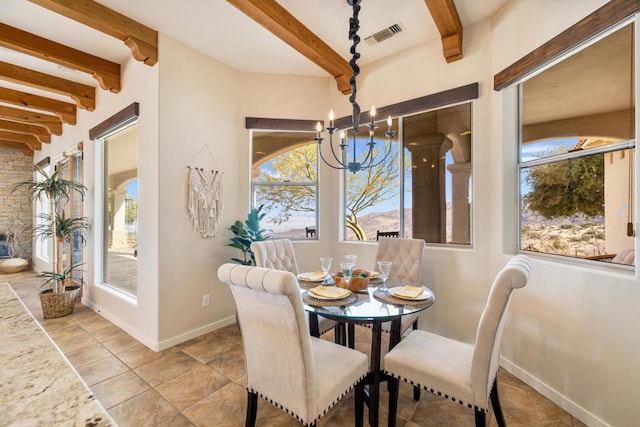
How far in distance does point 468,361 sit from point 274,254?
5.93 feet

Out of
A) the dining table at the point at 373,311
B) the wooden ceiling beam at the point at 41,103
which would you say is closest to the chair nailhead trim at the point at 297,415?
the dining table at the point at 373,311

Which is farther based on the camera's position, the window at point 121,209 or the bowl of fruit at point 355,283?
the window at point 121,209

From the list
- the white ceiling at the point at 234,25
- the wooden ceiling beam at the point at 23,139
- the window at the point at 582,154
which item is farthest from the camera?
the wooden ceiling beam at the point at 23,139

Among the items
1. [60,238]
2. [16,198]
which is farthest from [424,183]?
[16,198]

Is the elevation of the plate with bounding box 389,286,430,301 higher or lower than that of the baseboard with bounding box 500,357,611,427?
higher

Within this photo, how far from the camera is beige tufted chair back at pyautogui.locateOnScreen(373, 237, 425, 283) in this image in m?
2.63

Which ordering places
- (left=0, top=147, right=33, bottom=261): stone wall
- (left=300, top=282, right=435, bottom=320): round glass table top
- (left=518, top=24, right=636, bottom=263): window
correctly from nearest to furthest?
(left=300, top=282, right=435, bottom=320): round glass table top → (left=518, top=24, right=636, bottom=263): window → (left=0, top=147, right=33, bottom=261): stone wall

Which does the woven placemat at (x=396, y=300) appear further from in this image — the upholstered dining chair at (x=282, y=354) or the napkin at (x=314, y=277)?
the napkin at (x=314, y=277)

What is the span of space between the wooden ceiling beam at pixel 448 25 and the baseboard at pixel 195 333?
371 cm

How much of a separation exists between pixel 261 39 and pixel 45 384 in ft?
10.6

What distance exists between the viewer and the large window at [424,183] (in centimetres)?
287

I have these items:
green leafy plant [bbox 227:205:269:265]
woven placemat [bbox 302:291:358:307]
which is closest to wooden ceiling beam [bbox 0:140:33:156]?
green leafy plant [bbox 227:205:269:265]

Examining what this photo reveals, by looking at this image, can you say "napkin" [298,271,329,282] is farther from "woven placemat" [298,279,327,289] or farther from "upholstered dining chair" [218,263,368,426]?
"upholstered dining chair" [218,263,368,426]

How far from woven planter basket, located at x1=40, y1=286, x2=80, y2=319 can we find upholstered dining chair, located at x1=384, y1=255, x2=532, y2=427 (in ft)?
13.5
